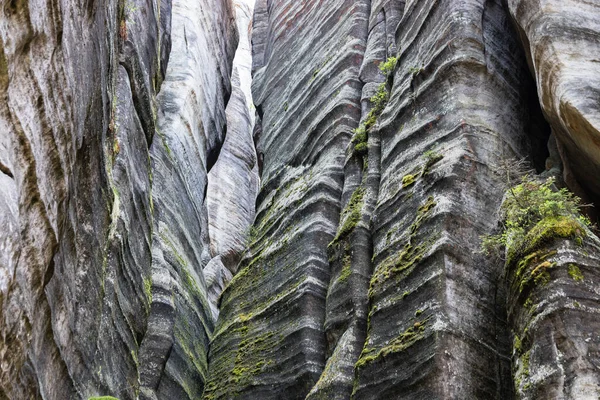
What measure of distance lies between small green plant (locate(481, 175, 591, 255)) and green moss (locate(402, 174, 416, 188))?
2.33m

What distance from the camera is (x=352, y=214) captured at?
15.8 m

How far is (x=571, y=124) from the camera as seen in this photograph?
12219mm

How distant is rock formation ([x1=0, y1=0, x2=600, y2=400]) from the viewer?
8.44 m

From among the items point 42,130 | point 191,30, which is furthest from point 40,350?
point 191,30

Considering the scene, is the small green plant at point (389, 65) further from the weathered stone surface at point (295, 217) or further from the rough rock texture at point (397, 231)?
the weathered stone surface at point (295, 217)

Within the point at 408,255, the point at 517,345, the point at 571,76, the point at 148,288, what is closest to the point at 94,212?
the point at 148,288

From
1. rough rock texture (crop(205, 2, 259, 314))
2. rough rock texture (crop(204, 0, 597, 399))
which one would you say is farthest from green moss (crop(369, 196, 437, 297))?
rough rock texture (crop(205, 2, 259, 314))

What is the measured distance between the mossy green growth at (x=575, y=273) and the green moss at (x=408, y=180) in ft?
15.0

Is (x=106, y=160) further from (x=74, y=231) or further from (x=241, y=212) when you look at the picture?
(x=241, y=212)

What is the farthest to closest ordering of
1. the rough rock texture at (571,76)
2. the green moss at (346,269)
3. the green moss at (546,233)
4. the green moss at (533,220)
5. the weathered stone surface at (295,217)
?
the weathered stone surface at (295,217) < the green moss at (346,269) < the rough rock texture at (571,76) < the green moss at (533,220) < the green moss at (546,233)

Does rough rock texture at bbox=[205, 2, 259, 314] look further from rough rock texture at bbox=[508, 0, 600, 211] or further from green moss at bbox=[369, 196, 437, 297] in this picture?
rough rock texture at bbox=[508, 0, 600, 211]

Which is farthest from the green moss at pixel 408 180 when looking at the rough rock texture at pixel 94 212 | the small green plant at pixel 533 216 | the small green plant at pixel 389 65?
the rough rock texture at pixel 94 212

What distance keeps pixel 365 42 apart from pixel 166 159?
6.95 metres

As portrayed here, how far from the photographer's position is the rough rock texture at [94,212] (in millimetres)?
7449
